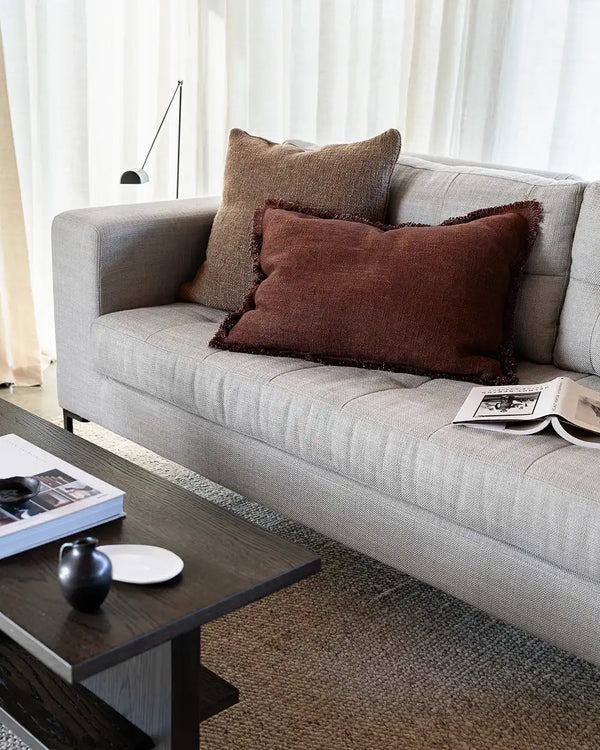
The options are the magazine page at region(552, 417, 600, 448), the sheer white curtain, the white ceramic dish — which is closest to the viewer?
the white ceramic dish

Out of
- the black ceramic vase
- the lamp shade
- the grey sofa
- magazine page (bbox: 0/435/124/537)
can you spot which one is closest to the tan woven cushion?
the grey sofa

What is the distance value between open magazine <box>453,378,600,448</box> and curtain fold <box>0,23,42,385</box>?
6.15 feet

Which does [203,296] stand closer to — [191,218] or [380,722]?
[191,218]

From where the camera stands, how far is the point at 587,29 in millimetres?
3697

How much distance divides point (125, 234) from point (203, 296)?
0.27 m

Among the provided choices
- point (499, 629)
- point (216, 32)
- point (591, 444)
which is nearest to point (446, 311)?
point (591, 444)

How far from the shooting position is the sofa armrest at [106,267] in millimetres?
2555

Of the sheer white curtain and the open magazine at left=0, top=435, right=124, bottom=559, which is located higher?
the sheer white curtain

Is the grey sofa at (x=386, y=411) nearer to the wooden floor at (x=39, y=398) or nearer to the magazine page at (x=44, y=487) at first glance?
the wooden floor at (x=39, y=398)

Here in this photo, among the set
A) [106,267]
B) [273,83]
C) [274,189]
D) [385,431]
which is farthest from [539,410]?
[273,83]

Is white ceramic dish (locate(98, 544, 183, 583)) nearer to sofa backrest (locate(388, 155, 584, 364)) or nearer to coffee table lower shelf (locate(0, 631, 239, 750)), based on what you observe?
coffee table lower shelf (locate(0, 631, 239, 750))

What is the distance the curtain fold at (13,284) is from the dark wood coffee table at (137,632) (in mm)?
1825

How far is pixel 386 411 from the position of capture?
1920mm

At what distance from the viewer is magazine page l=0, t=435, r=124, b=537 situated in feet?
4.73
